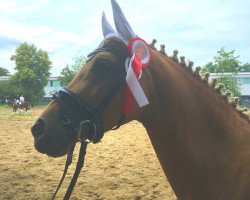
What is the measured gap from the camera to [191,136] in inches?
124

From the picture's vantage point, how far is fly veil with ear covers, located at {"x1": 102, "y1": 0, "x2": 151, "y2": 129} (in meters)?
3.05

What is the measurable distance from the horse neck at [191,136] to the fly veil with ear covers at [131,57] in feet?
0.45

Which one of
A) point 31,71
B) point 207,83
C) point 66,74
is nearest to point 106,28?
point 207,83

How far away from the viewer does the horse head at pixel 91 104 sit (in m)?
2.93

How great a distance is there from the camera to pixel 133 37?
3.22 metres

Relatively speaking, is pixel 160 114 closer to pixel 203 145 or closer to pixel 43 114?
pixel 203 145

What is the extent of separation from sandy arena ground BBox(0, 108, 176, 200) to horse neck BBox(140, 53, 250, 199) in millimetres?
4282

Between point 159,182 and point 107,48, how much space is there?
18.4 ft

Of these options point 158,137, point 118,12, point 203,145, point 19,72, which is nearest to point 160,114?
point 158,137

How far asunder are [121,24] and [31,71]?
74.6 metres

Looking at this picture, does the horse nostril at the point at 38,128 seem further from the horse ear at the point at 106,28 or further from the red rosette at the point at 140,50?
the horse ear at the point at 106,28

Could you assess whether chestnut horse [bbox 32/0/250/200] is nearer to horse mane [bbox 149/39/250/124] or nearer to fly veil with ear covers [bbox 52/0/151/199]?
fly veil with ear covers [bbox 52/0/151/199]

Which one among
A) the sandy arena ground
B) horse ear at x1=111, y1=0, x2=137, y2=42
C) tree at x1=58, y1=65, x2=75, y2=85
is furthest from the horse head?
tree at x1=58, y1=65, x2=75, y2=85

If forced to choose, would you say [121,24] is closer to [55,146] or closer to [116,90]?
[116,90]
